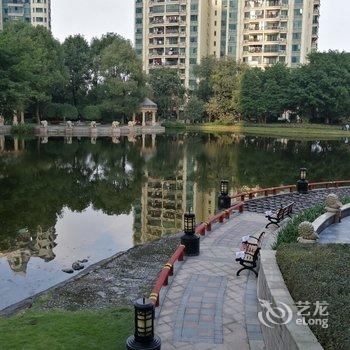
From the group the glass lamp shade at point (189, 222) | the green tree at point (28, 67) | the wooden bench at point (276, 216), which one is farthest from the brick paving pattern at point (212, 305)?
the green tree at point (28, 67)

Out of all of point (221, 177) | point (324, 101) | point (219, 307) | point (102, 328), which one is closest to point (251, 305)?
point (219, 307)

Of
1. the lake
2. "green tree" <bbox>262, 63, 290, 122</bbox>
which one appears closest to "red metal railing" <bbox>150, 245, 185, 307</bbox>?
the lake

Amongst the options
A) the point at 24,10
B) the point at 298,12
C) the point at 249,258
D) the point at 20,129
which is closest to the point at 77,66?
the point at 20,129

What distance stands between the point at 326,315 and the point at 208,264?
6.39 metres

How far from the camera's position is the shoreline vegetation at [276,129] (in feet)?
235

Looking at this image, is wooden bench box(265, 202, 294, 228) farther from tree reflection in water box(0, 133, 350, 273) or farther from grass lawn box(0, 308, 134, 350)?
grass lawn box(0, 308, 134, 350)

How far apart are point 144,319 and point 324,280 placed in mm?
3098

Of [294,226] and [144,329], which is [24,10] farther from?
[144,329]

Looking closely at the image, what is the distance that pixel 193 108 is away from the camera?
81.0 m

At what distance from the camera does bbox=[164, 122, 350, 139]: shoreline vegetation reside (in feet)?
235

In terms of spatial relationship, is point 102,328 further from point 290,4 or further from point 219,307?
point 290,4

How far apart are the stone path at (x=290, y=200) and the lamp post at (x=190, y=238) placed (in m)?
7.35

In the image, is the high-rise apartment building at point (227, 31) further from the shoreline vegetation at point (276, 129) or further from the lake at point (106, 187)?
the lake at point (106, 187)

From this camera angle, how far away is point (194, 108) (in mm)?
81000
